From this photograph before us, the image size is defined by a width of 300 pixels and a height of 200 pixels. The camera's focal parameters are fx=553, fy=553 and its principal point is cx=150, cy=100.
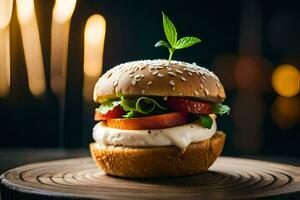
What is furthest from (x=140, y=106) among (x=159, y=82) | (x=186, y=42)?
(x=186, y=42)

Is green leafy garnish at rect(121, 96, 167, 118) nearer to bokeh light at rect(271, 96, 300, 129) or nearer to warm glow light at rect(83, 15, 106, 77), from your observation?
warm glow light at rect(83, 15, 106, 77)

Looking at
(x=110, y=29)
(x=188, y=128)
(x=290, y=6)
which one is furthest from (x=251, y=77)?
(x=188, y=128)

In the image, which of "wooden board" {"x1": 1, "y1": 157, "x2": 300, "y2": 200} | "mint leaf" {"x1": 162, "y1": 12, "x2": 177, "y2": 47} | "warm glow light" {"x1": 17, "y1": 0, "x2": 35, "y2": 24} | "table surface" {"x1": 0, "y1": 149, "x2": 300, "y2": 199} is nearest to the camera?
"wooden board" {"x1": 1, "y1": 157, "x2": 300, "y2": 200}

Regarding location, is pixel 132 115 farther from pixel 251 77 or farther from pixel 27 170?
pixel 251 77

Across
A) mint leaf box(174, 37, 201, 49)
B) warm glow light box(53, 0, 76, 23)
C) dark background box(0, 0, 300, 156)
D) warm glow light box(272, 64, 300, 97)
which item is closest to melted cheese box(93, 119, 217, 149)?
mint leaf box(174, 37, 201, 49)

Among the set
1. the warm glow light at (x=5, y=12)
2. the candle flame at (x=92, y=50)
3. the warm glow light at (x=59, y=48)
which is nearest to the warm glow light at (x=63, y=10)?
the warm glow light at (x=59, y=48)

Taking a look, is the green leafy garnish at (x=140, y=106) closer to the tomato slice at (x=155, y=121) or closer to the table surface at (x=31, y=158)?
the tomato slice at (x=155, y=121)

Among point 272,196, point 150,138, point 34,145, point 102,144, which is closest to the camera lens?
point 272,196
